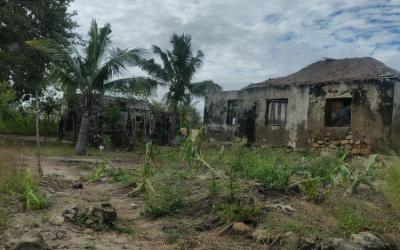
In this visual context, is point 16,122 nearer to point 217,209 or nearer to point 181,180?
point 181,180

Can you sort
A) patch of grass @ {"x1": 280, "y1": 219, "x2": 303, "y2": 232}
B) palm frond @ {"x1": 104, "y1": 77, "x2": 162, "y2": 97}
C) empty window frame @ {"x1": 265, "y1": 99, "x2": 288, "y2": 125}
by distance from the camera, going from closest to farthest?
patch of grass @ {"x1": 280, "y1": 219, "x2": 303, "y2": 232}, palm frond @ {"x1": 104, "y1": 77, "x2": 162, "y2": 97}, empty window frame @ {"x1": 265, "y1": 99, "x2": 288, "y2": 125}

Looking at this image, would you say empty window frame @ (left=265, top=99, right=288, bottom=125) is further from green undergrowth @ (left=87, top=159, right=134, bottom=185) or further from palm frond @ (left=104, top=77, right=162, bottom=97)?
green undergrowth @ (left=87, top=159, right=134, bottom=185)

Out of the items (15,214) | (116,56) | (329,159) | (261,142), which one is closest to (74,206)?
(15,214)

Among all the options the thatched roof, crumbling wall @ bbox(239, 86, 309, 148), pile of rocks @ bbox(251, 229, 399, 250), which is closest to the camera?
pile of rocks @ bbox(251, 229, 399, 250)

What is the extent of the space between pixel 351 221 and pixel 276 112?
1325 centimetres

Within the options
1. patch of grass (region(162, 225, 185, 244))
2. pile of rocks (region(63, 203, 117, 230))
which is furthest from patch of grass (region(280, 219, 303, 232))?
pile of rocks (region(63, 203, 117, 230))

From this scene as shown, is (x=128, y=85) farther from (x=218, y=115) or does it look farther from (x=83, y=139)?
(x=218, y=115)

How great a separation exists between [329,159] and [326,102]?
9.12 meters

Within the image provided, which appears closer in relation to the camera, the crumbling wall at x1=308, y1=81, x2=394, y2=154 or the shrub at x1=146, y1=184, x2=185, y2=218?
the shrub at x1=146, y1=184, x2=185, y2=218

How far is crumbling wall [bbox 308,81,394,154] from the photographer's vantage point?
1477cm

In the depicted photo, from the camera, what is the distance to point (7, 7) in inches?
740

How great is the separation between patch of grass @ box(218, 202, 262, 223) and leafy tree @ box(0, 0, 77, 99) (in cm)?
1434

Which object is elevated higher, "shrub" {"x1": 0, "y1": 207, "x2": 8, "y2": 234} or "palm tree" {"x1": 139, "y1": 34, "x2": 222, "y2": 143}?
"palm tree" {"x1": 139, "y1": 34, "x2": 222, "y2": 143}

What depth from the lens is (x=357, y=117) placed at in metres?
15.4
